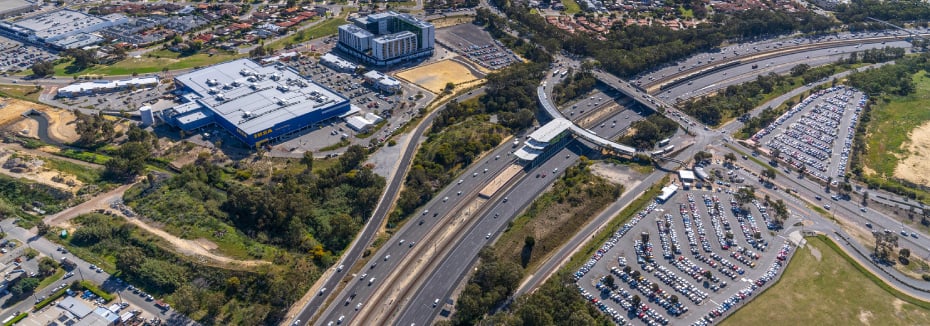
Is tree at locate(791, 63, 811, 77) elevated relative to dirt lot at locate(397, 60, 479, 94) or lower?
elevated

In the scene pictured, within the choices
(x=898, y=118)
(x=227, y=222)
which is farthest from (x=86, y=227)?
(x=898, y=118)

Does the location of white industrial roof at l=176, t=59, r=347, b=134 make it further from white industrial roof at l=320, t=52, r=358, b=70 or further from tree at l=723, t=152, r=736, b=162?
tree at l=723, t=152, r=736, b=162

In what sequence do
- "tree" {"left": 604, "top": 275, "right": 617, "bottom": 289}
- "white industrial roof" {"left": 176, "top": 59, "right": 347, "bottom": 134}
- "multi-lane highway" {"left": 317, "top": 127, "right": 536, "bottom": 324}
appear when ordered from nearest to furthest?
"multi-lane highway" {"left": 317, "top": 127, "right": 536, "bottom": 324} → "tree" {"left": 604, "top": 275, "right": 617, "bottom": 289} → "white industrial roof" {"left": 176, "top": 59, "right": 347, "bottom": 134}

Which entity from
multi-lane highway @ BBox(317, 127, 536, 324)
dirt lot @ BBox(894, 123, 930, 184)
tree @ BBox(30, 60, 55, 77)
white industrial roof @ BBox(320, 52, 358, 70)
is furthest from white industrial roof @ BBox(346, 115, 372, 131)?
dirt lot @ BBox(894, 123, 930, 184)


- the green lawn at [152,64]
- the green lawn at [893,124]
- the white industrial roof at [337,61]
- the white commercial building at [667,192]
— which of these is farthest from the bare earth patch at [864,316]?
the green lawn at [152,64]

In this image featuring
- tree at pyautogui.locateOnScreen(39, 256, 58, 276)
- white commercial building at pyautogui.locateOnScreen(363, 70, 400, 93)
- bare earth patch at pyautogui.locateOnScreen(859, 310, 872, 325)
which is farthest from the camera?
white commercial building at pyautogui.locateOnScreen(363, 70, 400, 93)

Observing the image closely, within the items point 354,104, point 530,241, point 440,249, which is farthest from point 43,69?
point 530,241
